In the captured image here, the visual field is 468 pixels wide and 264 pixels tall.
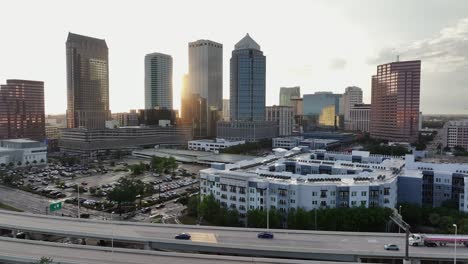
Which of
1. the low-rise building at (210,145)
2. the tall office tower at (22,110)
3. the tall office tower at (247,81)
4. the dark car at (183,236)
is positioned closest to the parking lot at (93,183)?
the dark car at (183,236)

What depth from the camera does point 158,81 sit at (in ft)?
382

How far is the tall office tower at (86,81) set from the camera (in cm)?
8956

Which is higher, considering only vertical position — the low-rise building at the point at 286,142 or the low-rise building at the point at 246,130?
the low-rise building at the point at 246,130

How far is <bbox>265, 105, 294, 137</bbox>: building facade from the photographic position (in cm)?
9719

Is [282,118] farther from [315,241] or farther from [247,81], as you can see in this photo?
[315,241]

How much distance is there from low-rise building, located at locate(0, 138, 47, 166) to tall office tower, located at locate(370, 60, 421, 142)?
7108 cm

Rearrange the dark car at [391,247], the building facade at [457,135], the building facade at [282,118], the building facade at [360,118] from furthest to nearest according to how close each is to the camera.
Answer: the building facade at [360,118], the building facade at [282,118], the building facade at [457,135], the dark car at [391,247]

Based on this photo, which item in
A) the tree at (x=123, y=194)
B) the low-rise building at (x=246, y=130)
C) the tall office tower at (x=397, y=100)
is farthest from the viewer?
the low-rise building at (x=246, y=130)

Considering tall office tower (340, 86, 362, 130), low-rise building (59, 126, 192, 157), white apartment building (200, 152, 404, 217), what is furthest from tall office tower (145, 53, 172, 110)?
white apartment building (200, 152, 404, 217)

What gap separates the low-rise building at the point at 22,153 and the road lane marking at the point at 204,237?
4693 cm

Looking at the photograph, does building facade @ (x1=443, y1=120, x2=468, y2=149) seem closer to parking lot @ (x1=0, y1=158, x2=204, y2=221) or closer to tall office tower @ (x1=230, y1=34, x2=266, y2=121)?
tall office tower @ (x1=230, y1=34, x2=266, y2=121)

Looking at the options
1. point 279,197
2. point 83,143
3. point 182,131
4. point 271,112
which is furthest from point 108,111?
point 279,197

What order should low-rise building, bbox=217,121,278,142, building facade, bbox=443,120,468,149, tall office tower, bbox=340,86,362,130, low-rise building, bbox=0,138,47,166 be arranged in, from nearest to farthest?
1. low-rise building, bbox=0,138,47,166
2. building facade, bbox=443,120,468,149
3. low-rise building, bbox=217,121,278,142
4. tall office tower, bbox=340,86,362,130

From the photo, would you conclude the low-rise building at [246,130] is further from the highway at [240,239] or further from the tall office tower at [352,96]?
the tall office tower at [352,96]
